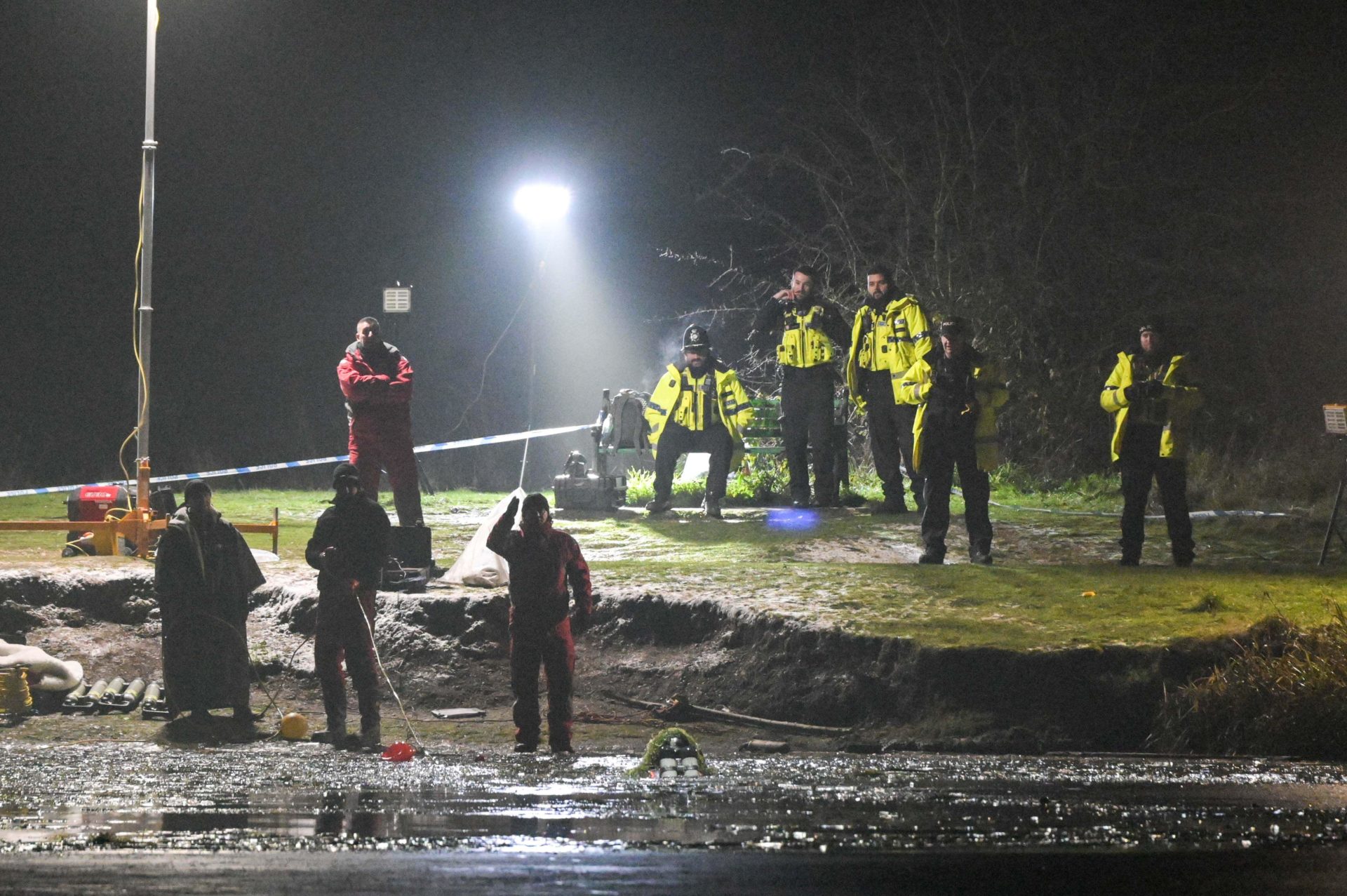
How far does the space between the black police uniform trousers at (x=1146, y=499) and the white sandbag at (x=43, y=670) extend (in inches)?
326

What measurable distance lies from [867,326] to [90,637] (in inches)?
297

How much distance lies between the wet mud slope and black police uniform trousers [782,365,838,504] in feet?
14.5

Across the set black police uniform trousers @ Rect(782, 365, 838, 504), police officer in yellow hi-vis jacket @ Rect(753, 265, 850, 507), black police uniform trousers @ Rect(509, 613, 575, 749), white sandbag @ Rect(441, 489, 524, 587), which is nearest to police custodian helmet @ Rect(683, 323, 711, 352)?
police officer in yellow hi-vis jacket @ Rect(753, 265, 850, 507)

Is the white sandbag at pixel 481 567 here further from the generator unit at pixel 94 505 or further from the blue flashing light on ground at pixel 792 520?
the blue flashing light on ground at pixel 792 520

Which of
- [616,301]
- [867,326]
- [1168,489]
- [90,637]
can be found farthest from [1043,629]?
[616,301]

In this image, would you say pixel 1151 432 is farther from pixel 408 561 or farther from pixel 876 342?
pixel 408 561

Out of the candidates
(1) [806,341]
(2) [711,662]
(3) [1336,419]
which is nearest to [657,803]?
(2) [711,662]

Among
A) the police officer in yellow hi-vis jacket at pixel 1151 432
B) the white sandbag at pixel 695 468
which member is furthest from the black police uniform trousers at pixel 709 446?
the police officer in yellow hi-vis jacket at pixel 1151 432

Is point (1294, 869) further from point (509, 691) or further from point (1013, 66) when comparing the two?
point (1013, 66)

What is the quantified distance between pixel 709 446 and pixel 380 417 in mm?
4019

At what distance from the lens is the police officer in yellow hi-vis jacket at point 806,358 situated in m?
14.3

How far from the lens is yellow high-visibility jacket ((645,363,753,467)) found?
48.6ft

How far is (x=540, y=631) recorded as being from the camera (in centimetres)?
863

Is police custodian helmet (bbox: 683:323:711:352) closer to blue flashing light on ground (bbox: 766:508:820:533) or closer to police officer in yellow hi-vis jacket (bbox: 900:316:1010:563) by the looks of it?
blue flashing light on ground (bbox: 766:508:820:533)
